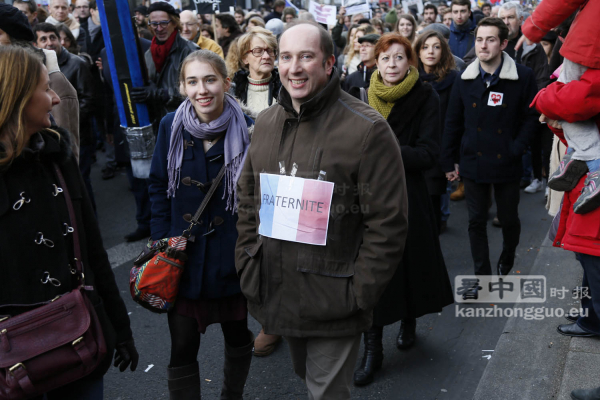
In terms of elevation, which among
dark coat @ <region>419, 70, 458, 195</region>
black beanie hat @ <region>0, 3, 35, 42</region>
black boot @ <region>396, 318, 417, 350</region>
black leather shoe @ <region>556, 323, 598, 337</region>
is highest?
black beanie hat @ <region>0, 3, 35, 42</region>

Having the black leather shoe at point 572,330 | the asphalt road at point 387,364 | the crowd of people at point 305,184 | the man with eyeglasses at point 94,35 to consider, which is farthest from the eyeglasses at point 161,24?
the black leather shoe at point 572,330

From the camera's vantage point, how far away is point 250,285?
105 inches

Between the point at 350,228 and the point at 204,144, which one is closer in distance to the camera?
the point at 350,228

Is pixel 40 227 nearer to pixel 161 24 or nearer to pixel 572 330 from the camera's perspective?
pixel 572 330

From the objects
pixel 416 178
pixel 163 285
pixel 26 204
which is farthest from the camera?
pixel 416 178

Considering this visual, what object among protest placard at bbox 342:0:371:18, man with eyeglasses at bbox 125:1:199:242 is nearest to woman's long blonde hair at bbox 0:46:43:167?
man with eyeglasses at bbox 125:1:199:242

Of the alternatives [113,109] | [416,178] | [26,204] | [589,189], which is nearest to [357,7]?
[113,109]

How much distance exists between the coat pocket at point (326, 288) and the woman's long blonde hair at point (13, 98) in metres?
1.14

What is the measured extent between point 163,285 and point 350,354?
3.17ft

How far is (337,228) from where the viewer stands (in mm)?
2490

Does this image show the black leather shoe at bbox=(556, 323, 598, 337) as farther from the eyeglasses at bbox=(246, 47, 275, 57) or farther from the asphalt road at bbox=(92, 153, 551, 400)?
the eyeglasses at bbox=(246, 47, 275, 57)

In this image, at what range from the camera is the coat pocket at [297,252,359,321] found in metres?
2.47

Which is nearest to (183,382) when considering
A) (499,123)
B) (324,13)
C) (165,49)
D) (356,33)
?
(499,123)

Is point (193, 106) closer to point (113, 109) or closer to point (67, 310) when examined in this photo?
point (67, 310)
